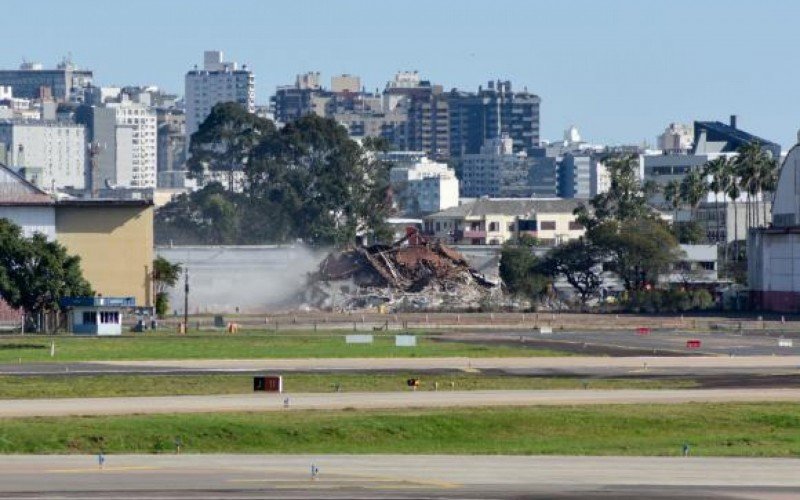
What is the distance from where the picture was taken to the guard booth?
128 m

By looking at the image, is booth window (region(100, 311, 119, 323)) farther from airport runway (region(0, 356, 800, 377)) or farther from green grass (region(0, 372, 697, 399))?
green grass (region(0, 372, 697, 399))

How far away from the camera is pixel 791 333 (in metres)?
132

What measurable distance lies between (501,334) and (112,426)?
67.5 metres

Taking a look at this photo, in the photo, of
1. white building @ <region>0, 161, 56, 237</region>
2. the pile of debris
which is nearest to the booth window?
white building @ <region>0, 161, 56, 237</region>

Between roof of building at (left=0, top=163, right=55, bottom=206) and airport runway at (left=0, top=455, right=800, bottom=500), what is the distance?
293 feet

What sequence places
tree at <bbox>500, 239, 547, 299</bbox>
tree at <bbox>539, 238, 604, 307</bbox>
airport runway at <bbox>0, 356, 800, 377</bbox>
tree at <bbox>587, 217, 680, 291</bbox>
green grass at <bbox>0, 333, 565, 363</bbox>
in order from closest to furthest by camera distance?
airport runway at <bbox>0, 356, 800, 377</bbox>, green grass at <bbox>0, 333, 565, 363</bbox>, tree at <bbox>587, 217, 680, 291</bbox>, tree at <bbox>500, 239, 547, 299</bbox>, tree at <bbox>539, 238, 604, 307</bbox>

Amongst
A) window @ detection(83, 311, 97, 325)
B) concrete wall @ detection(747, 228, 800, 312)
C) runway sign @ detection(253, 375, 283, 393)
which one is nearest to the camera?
runway sign @ detection(253, 375, 283, 393)

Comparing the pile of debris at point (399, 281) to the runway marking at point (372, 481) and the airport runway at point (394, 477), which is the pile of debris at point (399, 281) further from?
the runway marking at point (372, 481)

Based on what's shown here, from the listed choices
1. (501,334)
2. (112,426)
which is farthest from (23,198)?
(112,426)

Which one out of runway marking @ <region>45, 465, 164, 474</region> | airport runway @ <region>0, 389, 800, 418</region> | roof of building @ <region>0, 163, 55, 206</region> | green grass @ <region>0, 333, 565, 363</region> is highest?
roof of building @ <region>0, 163, 55, 206</region>

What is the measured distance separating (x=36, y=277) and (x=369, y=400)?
204 ft

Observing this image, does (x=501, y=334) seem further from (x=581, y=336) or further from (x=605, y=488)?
(x=605, y=488)

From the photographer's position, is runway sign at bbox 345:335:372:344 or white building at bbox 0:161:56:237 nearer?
runway sign at bbox 345:335:372:344

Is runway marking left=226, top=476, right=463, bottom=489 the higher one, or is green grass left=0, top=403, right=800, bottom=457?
green grass left=0, top=403, right=800, bottom=457
